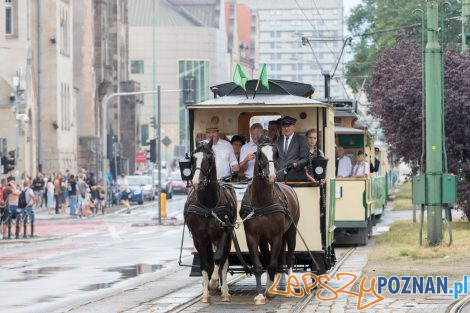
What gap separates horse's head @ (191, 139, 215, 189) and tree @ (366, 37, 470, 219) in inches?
729

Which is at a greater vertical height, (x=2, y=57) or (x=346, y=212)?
(x=2, y=57)

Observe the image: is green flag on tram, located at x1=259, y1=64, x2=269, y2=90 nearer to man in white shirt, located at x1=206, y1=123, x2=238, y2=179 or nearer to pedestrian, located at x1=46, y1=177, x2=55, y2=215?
man in white shirt, located at x1=206, y1=123, x2=238, y2=179

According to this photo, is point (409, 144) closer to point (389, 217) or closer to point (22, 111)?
point (389, 217)

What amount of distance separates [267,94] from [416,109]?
17.8 m

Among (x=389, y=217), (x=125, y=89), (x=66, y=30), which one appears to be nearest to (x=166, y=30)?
(x=125, y=89)

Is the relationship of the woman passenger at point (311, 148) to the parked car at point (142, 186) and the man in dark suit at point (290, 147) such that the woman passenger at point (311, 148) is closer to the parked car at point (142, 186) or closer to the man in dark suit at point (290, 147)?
the man in dark suit at point (290, 147)

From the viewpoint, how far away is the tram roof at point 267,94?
2089 cm

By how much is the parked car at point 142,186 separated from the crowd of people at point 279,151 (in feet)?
187

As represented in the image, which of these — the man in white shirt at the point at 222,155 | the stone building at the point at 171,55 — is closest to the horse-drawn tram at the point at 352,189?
the man in white shirt at the point at 222,155

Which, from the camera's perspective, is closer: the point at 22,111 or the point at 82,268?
the point at 82,268

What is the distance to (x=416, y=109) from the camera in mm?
38625

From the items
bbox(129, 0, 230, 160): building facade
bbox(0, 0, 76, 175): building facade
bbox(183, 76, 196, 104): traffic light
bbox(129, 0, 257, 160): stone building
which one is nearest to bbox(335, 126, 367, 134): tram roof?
bbox(183, 76, 196, 104): traffic light

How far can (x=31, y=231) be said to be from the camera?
146 feet

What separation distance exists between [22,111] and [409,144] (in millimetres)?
39917
